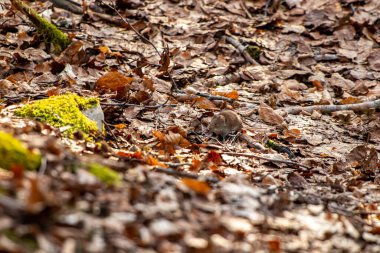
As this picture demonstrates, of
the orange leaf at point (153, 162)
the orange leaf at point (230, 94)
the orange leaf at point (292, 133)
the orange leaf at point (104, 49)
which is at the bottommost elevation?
the orange leaf at point (292, 133)

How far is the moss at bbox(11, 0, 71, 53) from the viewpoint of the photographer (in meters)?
5.88

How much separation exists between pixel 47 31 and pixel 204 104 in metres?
2.16

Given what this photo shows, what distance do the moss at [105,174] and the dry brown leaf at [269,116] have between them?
2919mm

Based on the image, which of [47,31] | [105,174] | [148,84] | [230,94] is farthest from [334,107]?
[105,174]

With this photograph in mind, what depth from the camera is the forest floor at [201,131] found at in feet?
6.71

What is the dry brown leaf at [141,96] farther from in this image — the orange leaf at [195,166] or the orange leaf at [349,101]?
the orange leaf at [349,101]

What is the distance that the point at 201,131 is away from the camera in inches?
181

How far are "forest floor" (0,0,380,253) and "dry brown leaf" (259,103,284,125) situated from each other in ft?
0.05

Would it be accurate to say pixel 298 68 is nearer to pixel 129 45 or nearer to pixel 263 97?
pixel 263 97

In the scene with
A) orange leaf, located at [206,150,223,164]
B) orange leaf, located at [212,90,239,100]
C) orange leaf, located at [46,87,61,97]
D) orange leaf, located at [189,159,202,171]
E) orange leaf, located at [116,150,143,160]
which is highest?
orange leaf, located at [116,150,143,160]

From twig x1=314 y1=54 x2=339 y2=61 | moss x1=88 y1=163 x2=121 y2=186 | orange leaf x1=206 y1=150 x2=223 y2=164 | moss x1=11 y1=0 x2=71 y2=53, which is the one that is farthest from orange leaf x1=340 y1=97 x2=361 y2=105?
moss x1=88 y1=163 x2=121 y2=186

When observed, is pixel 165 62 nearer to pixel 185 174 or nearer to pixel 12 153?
pixel 185 174

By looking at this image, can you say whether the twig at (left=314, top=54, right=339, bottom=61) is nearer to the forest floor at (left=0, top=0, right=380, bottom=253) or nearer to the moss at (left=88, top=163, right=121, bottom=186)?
the forest floor at (left=0, top=0, right=380, bottom=253)

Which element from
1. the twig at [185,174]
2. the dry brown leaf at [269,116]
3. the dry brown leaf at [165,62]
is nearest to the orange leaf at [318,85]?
the dry brown leaf at [269,116]
